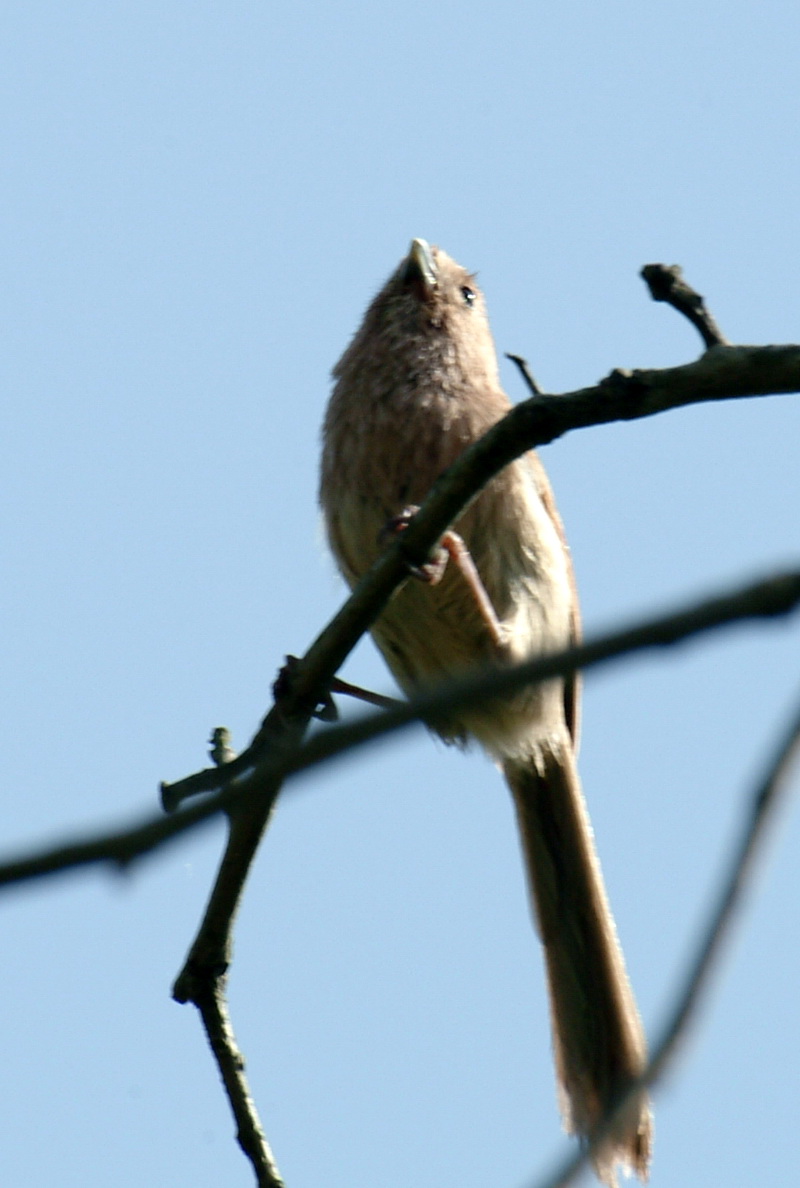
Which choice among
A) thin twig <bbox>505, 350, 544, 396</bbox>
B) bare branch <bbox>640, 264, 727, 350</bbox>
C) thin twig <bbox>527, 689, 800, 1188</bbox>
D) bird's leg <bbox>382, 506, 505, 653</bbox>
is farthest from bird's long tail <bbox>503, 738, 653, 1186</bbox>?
thin twig <bbox>527, 689, 800, 1188</bbox>

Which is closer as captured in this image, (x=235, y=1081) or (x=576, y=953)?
(x=235, y=1081)

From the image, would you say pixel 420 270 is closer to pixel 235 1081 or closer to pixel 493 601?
pixel 493 601

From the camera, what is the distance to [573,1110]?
5.91 meters

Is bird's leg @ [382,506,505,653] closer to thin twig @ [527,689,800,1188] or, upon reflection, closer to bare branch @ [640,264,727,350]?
bare branch @ [640,264,727,350]

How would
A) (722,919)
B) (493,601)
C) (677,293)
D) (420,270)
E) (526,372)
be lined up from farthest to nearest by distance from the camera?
(420,270), (493,601), (526,372), (677,293), (722,919)

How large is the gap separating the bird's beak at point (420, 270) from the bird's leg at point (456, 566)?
1.38m

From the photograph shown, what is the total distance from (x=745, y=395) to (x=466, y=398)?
117 inches

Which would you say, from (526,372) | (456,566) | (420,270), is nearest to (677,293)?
(526,372)

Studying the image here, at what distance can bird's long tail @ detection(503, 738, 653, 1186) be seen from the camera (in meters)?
5.95

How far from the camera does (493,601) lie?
581 cm

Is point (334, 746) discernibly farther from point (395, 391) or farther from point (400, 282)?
point (400, 282)

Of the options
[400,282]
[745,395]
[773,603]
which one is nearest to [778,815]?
[773,603]

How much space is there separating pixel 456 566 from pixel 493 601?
0.44m

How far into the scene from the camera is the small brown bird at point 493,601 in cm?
578
